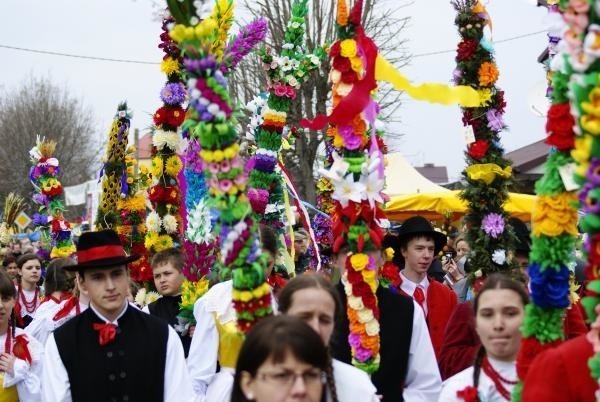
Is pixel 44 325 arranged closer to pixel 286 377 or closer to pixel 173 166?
pixel 173 166

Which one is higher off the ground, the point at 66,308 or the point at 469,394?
the point at 66,308

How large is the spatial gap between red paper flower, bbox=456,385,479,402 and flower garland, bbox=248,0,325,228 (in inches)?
161

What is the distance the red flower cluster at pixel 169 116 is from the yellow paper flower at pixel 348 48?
355cm

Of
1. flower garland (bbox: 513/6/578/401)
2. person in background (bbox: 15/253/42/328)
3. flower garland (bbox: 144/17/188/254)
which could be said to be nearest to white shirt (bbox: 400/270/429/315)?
flower garland (bbox: 144/17/188/254)

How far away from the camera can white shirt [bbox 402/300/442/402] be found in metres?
5.52

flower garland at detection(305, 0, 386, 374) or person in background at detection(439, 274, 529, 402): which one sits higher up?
flower garland at detection(305, 0, 386, 374)

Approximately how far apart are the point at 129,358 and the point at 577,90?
317cm

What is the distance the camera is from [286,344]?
3520 millimetres

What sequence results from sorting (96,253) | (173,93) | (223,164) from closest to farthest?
(223,164), (96,253), (173,93)

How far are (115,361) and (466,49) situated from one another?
3553 mm

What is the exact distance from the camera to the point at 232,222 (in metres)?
4.06

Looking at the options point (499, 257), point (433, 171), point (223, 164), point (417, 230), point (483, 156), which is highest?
point (433, 171)

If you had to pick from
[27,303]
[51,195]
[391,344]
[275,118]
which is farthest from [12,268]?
[391,344]

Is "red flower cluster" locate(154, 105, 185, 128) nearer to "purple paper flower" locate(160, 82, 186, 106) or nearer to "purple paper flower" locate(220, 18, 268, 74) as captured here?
"purple paper flower" locate(160, 82, 186, 106)
